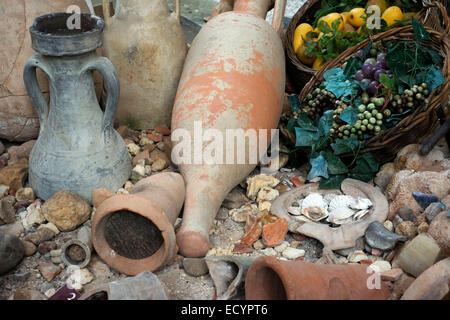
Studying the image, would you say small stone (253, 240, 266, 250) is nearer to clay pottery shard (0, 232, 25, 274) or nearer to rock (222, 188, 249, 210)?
rock (222, 188, 249, 210)

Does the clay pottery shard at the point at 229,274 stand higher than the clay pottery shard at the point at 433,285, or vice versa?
the clay pottery shard at the point at 433,285

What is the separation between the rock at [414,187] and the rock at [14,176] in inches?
62.0

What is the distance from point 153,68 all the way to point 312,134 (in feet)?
2.81

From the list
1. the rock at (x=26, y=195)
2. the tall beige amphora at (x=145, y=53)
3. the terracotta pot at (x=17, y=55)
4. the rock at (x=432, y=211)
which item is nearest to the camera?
the rock at (x=432, y=211)

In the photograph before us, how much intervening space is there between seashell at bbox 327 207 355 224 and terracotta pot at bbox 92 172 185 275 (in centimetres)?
63

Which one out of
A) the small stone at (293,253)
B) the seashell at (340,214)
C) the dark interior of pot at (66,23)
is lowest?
the small stone at (293,253)

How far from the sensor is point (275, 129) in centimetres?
221

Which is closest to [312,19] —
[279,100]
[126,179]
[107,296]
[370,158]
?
[279,100]

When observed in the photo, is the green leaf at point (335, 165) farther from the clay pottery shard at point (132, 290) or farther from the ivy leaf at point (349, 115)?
the clay pottery shard at point (132, 290)

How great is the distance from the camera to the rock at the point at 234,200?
80.8 inches

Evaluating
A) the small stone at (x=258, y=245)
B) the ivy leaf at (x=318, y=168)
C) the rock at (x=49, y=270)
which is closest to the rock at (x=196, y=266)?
the small stone at (x=258, y=245)

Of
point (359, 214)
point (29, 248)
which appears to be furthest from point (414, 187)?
point (29, 248)

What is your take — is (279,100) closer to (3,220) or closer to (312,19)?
(312,19)

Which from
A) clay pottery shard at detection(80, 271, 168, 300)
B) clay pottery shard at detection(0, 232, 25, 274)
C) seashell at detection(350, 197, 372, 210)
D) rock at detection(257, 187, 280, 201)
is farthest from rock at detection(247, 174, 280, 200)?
clay pottery shard at detection(0, 232, 25, 274)
